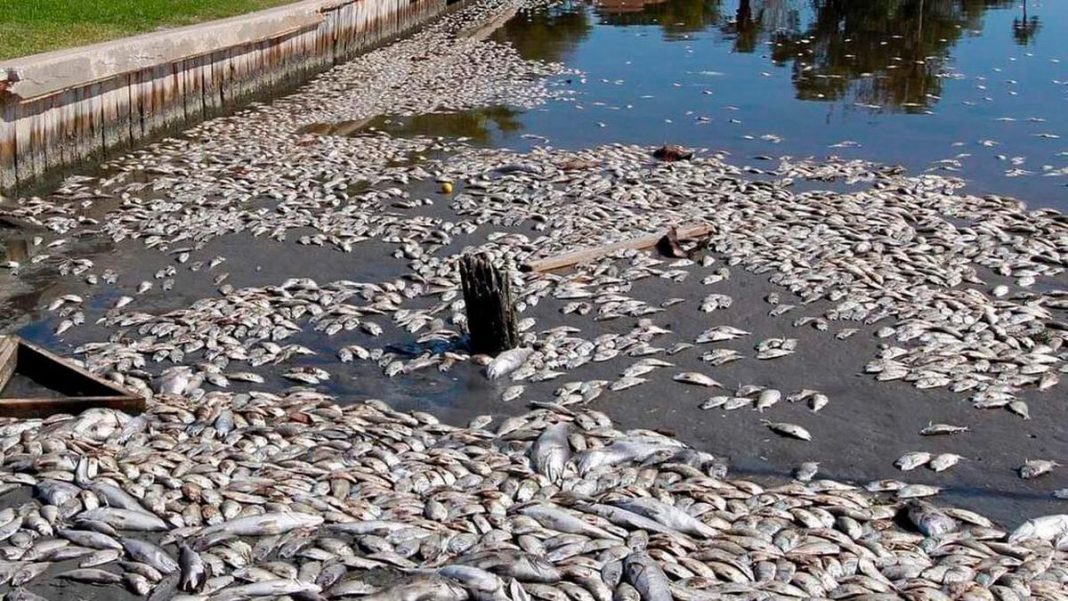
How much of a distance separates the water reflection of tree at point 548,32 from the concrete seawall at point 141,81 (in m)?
5.73

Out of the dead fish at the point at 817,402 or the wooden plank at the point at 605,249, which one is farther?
the wooden plank at the point at 605,249

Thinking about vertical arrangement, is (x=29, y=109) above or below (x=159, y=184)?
above

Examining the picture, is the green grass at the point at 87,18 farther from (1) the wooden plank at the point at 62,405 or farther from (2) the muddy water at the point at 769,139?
(1) the wooden plank at the point at 62,405

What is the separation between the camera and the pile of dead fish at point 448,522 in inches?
224

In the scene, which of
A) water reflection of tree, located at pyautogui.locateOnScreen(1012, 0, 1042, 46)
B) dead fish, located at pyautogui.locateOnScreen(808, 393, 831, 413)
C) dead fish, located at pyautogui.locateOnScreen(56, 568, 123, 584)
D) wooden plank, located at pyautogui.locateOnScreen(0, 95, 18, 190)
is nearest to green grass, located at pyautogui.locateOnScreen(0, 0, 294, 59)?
wooden plank, located at pyautogui.locateOnScreen(0, 95, 18, 190)

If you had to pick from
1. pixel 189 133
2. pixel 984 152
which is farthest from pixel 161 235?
pixel 984 152

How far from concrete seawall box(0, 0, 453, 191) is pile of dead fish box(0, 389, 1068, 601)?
6.95m

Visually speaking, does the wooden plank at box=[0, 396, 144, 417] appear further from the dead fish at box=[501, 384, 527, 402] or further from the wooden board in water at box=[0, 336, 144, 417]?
the dead fish at box=[501, 384, 527, 402]

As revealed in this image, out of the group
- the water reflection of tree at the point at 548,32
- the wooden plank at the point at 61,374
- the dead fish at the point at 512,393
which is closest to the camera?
the wooden plank at the point at 61,374

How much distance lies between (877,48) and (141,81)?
1858 cm

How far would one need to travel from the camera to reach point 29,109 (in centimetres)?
1348

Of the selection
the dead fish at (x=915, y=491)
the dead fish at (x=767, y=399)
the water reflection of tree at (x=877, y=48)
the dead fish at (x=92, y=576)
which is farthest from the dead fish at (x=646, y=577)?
the water reflection of tree at (x=877, y=48)

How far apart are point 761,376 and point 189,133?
11299mm

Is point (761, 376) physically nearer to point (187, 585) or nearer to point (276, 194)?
point (187, 585)
